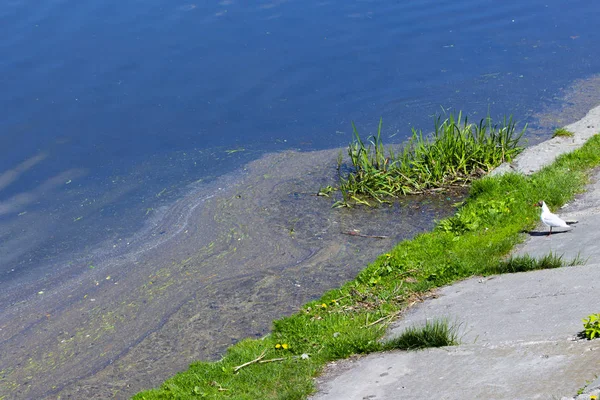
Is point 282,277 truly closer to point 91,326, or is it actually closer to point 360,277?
point 360,277

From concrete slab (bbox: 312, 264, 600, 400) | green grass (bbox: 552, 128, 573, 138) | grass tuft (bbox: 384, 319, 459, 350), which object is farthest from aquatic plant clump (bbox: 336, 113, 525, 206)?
grass tuft (bbox: 384, 319, 459, 350)

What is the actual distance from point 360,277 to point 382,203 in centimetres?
299

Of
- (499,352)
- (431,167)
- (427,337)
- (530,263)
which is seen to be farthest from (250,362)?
(431,167)

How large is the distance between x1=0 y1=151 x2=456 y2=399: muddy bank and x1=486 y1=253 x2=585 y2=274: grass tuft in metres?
2.10

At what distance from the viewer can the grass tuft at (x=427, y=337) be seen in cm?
648

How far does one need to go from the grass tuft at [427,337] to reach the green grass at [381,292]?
0.27m

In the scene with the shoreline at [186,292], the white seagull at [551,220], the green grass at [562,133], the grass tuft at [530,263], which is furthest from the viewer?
the green grass at [562,133]

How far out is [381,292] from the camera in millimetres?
8055

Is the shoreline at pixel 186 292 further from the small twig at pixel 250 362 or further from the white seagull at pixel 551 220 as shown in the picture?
the white seagull at pixel 551 220

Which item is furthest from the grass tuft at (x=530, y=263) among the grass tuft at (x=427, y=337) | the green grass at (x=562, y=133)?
the green grass at (x=562, y=133)

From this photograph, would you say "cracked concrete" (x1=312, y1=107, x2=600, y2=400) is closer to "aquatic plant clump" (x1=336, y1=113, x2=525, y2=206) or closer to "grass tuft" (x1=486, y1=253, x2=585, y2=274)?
"grass tuft" (x1=486, y1=253, x2=585, y2=274)

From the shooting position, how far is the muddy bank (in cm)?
826

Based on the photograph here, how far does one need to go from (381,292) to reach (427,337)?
5.15 feet

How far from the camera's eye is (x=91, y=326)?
29.6ft
